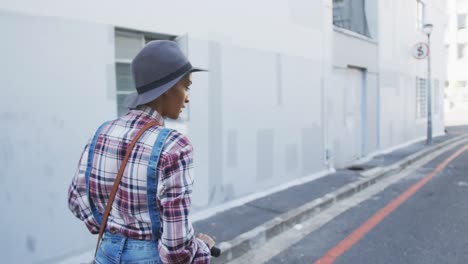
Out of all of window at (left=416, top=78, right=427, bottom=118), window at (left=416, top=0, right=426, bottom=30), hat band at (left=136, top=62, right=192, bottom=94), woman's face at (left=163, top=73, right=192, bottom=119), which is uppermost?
window at (left=416, top=0, right=426, bottom=30)

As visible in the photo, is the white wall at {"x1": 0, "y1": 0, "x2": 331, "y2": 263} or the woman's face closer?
the woman's face

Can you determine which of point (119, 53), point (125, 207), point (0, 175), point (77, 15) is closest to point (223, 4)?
point (119, 53)

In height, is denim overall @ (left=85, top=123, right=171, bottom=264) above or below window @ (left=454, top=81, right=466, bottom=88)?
below

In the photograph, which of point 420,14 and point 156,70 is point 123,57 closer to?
point 156,70

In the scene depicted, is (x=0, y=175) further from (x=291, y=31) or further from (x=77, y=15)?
(x=291, y=31)

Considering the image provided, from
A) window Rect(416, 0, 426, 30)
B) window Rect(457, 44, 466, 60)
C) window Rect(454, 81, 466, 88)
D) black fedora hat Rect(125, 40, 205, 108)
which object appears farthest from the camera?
window Rect(454, 81, 466, 88)

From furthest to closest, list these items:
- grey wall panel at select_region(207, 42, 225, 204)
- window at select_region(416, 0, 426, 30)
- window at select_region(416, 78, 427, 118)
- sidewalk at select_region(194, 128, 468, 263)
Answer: window at select_region(416, 78, 427, 118), window at select_region(416, 0, 426, 30), grey wall panel at select_region(207, 42, 225, 204), sidewalk at select_region(194, 128, 468, 263)

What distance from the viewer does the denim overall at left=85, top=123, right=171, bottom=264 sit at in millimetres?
1521

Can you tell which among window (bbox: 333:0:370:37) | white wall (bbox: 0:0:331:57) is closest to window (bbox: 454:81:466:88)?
window (bbox: 333:0:370:37)

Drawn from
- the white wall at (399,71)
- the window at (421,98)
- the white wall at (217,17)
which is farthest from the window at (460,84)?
the white wall at (217,17)

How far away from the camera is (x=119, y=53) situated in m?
4.62

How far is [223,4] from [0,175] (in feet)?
12.0

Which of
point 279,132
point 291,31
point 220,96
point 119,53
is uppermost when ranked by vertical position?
point 291,31

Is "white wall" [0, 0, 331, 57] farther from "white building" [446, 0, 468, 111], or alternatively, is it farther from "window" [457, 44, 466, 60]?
"window" [457, 44, 466, 60]
